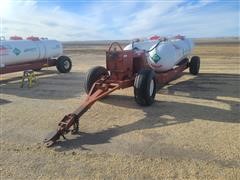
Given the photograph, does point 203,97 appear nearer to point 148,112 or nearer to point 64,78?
point 148,112

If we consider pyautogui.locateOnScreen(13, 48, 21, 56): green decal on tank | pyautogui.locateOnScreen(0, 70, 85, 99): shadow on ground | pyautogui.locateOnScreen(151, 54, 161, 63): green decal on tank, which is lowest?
pyautogui.locateOnScreen(0, 70, 85, 99): shadow on ground

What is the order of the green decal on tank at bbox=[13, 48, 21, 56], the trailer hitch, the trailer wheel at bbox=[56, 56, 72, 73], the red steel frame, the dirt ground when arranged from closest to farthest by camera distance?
the dirt ground
the trailer hitch
the red steel frame
the green decal on tank at bbox=[13, 48, 21, 56]
the trailer wheel at bbox=[56, 56, 72, 73]

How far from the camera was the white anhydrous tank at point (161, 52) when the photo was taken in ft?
33.1

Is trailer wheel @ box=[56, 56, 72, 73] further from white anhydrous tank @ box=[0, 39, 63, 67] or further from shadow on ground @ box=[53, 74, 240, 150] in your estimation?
shadow on ground @ box=[53, 74, 240, 150]

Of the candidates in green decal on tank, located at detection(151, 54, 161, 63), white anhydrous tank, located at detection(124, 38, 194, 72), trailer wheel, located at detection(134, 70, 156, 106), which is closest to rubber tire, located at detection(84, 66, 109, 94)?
trailer wheel, located at detection(134, 70, 156, 106)

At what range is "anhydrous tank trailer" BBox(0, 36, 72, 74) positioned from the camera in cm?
1295

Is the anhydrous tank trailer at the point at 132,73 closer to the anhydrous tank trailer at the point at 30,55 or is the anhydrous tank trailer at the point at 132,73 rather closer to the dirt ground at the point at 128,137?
the dirt ground at the point at 128,137

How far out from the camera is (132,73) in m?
8.85

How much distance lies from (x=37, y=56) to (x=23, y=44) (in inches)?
38.4

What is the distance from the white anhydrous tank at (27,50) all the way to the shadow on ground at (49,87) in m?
0.85

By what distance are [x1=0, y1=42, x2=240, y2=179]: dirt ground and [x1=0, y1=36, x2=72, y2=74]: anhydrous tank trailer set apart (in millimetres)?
3521

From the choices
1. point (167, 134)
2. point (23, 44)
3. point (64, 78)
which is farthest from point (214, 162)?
point (23, 44)

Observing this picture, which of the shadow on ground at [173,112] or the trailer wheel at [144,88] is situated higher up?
the trailer wheel at [144,88]

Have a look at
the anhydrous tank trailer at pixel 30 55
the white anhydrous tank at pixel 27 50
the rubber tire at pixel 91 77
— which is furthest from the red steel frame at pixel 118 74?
the white anhydrous tank at pixel 27 50
